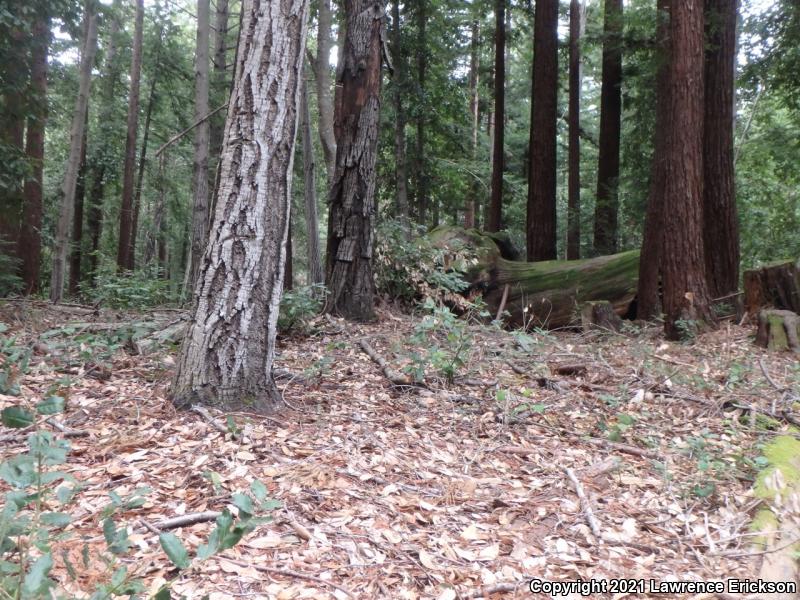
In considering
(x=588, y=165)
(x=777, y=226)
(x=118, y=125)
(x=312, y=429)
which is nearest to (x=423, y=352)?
(x=312, y=429)

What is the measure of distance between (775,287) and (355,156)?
5.85 m

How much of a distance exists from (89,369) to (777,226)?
1783 centimetres

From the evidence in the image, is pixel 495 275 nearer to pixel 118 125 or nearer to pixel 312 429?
pixel 312 429

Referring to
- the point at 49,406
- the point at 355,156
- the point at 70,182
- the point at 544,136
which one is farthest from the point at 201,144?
the point at 49,406

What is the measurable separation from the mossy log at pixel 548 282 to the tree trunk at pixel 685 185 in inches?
56.3

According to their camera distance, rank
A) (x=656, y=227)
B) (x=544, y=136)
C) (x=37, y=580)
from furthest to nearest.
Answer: (x=544, y=136)
(x=656, y=227)
(x=37, y=580)

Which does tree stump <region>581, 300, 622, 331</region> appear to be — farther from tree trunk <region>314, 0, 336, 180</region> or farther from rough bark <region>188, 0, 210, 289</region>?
rough bark <region>188, 0, 210, 289</region>

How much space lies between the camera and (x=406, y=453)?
3.52 metres

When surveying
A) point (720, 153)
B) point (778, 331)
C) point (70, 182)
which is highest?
point (720, 153)

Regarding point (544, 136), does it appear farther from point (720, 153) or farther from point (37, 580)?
point (37, 580)

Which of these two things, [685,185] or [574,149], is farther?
[574,149]

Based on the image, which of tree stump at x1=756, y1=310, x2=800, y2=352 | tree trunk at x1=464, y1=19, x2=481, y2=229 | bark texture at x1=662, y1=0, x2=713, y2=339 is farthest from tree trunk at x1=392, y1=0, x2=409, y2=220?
tree stump at x1=756, y1=310, x2=800, y2=352

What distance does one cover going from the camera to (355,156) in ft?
23.7

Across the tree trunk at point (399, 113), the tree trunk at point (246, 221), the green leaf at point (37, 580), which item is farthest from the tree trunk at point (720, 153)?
the green leaf at point (37, 580)
